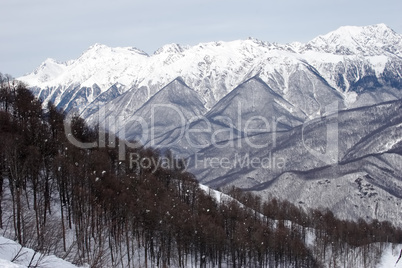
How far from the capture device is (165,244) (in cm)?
7762

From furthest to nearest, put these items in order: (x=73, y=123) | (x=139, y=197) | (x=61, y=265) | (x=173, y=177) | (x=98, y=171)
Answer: (x=173, y=177) → (x=73, y=123) → (x=139, y=197) → (x=98, y=171) → (x=61, y=265)

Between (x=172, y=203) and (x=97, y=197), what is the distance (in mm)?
24294

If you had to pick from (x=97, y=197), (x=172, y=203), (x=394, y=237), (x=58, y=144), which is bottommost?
(x=394, y=237)

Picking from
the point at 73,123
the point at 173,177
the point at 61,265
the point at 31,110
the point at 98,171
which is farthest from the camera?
the point at 173,177

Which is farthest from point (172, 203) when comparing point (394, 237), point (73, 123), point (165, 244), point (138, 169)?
point (394, 237)

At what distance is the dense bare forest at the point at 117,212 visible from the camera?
55688 millimetres

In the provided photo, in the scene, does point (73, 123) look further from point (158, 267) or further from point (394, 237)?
point (394, 237)

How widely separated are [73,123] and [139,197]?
3129 centimetres

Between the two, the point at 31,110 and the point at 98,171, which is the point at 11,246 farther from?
the point at 31,110

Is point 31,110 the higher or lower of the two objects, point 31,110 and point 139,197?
the higher

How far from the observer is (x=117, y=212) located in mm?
73250

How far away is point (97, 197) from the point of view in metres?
65.9

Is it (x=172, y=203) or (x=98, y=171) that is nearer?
(x=98, y=171)

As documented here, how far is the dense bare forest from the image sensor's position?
55.7 meters
